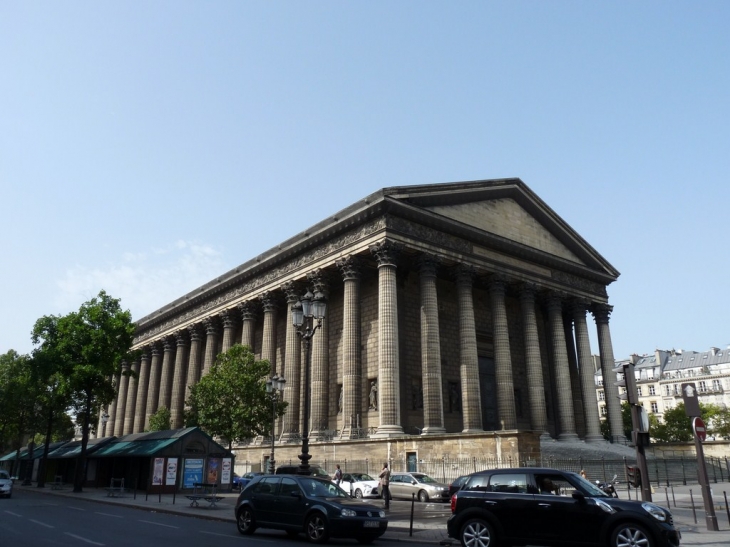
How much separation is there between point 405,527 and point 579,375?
116 ft

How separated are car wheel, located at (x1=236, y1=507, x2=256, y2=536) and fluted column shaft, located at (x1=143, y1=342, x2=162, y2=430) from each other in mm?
49915

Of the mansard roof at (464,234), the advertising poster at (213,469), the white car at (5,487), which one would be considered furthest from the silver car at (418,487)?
the white car at (5,487)

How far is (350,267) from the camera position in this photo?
3856 centimetres

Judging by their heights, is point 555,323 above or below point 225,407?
above

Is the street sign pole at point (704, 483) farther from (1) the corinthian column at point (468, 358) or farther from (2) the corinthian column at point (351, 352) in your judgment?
(2) the corinthian column at point (351, 352)

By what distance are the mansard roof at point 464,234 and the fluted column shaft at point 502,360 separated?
1.80m

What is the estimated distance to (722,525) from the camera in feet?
53.7

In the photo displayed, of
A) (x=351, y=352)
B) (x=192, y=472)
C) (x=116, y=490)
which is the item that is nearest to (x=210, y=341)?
(x=116, y=490)

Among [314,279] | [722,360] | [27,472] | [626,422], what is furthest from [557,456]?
[722,360]

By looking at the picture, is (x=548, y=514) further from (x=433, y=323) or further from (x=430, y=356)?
(x=433, y=323)

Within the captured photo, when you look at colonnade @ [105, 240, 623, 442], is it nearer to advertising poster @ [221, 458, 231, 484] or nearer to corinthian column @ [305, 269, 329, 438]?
corinthian column @ [305, 269, 329, 438]

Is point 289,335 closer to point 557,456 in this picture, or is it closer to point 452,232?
point 452,232

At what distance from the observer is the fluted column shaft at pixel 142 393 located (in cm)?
6200

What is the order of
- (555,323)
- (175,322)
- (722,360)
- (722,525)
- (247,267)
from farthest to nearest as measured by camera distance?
(722,360), (175,322), (247,267), (555,323), (722,525)
